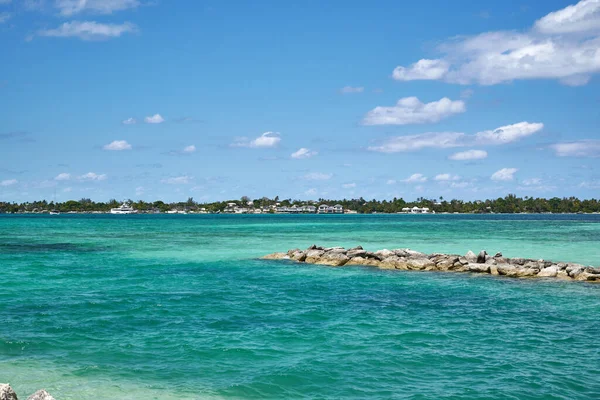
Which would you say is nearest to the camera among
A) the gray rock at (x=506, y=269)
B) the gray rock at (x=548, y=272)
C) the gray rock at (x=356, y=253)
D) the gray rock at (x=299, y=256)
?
the gray rock at (x=548, y=272)

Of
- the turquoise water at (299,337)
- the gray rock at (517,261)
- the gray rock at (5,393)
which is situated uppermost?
the gray rock at (5,393)

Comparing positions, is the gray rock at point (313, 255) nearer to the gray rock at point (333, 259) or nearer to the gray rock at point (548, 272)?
the gray rock at point (333, 259)

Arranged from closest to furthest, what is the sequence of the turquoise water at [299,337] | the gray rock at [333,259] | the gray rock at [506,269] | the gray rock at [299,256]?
the turquoise water at [299,337]
the gray rock at [506,269]
the gray rock at [333,259]
the gray rock at [299,256]

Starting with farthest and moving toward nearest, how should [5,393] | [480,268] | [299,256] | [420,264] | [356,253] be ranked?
1. [299,256]
2. [356,253]
3. [420,264]
4. [480,268]
5. [5,393]

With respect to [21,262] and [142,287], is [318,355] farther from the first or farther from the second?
[21,262]

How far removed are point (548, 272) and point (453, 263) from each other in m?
5.23

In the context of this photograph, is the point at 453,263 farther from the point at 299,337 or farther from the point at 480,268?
the point at 299,337

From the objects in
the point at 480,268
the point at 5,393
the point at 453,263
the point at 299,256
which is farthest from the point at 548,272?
the point at 5,393

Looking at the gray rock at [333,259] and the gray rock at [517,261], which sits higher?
the gray rock at [517,261]

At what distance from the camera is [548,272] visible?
1105 inches

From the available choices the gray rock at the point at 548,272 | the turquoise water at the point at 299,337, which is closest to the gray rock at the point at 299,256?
the turquoise water at the point at 299,337

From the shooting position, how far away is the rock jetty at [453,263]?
28.0m

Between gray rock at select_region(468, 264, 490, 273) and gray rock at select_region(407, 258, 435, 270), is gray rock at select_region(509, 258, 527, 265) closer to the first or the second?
gray rock at select_region(468, 264, 490, 273)

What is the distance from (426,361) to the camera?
1319 cm
